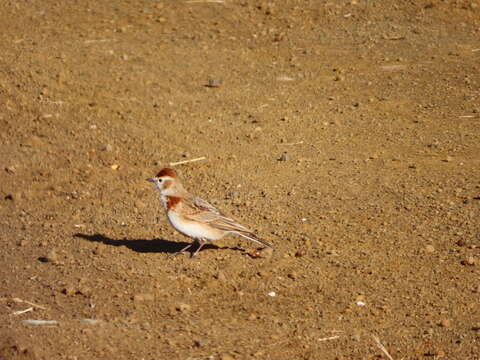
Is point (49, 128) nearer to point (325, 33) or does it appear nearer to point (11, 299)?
point (11, 299)

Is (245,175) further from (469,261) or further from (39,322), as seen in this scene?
(39,322)

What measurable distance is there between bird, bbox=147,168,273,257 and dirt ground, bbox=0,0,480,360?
0.83ft

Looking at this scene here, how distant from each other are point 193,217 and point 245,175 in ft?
6.17

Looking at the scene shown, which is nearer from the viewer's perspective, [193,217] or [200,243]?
[193,217]

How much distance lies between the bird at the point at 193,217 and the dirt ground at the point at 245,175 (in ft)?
0.83

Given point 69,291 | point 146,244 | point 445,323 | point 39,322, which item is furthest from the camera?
point 146,244

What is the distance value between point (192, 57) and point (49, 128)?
2.83m

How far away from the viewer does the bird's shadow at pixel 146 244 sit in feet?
29.4

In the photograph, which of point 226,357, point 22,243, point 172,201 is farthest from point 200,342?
point 22,243

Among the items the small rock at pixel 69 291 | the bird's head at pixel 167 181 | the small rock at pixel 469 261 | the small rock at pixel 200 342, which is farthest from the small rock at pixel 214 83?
the small rock at pixel 200 342

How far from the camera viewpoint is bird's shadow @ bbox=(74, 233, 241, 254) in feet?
29.4

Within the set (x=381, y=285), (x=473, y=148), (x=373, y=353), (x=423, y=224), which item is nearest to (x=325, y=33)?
(x=473, y=148)

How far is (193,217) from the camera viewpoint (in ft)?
28.3

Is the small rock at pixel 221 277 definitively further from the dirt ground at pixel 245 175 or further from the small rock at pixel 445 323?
the small rock at pixel 445 323
